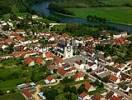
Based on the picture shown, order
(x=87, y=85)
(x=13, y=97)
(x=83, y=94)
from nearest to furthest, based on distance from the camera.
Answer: (x=83, y=94) < (x=13, y=97) < (x=87, y=85)

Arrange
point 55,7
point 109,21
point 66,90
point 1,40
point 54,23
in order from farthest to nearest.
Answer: point 55,7 < point 109,21 < point 54,23 < point 1,40 < point 66,90

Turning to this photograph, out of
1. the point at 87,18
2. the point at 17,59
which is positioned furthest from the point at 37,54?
the point at 87,18

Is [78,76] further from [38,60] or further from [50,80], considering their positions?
[38,60]

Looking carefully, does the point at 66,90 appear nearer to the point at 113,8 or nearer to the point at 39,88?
the point at 39,88

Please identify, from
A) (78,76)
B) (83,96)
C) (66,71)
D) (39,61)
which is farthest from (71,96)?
(39,61)

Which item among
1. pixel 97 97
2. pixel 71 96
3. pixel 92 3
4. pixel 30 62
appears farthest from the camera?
pixel 92 3

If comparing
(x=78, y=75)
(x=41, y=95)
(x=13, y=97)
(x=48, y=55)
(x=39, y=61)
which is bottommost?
(x=13, y=97)

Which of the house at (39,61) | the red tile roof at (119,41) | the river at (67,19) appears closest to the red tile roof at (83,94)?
the house at (39,61)
